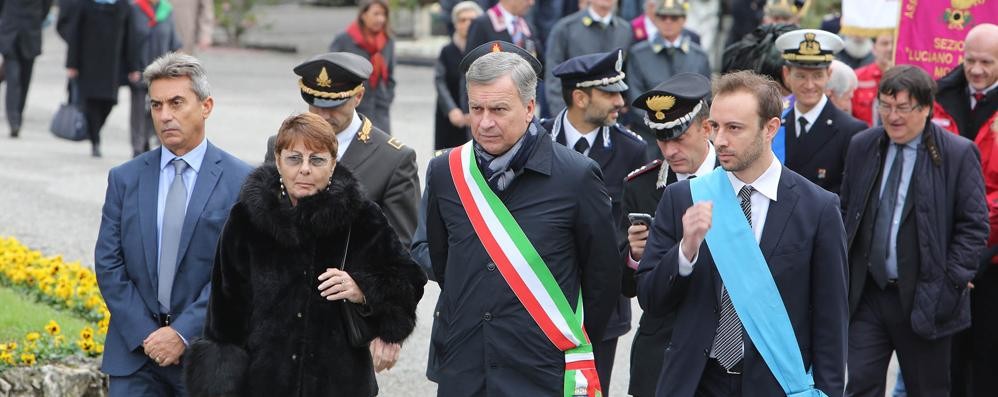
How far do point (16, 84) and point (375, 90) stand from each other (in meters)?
5.72

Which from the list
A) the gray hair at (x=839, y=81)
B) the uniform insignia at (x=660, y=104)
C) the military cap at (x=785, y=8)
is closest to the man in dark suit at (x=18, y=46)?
the military cap at (x=785, y=8)

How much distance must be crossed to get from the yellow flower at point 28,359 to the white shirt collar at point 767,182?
4020 mm

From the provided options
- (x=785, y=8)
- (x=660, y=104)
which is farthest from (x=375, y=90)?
(x=660, y=104)

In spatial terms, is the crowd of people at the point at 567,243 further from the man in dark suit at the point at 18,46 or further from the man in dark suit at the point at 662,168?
the man in dark suit at the point at 18,46

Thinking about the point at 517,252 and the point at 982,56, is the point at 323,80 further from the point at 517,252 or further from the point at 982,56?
the point at 982,56

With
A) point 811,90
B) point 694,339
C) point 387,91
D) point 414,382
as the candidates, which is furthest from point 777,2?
point 694,339

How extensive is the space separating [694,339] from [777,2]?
371 inches

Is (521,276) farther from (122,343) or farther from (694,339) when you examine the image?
(122,343)

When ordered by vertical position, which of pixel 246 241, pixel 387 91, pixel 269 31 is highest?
pixel 246 241

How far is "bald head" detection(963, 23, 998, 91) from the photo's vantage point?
29.2ft

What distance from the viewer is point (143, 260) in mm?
6512

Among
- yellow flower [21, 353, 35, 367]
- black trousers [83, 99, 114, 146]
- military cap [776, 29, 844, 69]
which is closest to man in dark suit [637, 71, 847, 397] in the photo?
military cap [776, 29, 844, 69]

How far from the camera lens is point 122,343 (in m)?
6.51

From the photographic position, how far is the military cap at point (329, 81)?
7305 millimetres
